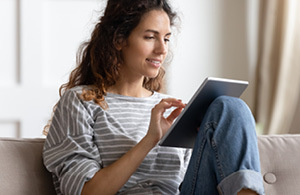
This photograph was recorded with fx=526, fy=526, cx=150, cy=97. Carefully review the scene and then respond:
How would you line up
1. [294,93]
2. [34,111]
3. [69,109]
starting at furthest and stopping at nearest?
1. [294,93]
2. [34,111]
3. [69,109]

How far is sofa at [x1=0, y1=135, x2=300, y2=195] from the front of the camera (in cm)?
145

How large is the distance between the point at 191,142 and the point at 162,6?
454mm

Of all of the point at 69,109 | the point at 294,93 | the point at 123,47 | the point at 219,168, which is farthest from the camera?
the point at 294,93

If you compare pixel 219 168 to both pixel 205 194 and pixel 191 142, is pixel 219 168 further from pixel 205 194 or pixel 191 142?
pixel 191 142

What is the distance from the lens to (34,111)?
2734mm

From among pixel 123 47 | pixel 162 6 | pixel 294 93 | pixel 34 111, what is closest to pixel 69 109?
pixel 123 47

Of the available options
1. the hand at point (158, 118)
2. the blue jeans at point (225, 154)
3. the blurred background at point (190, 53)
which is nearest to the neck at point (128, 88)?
the hand at point (158, 118)

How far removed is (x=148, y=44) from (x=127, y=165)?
406 mm

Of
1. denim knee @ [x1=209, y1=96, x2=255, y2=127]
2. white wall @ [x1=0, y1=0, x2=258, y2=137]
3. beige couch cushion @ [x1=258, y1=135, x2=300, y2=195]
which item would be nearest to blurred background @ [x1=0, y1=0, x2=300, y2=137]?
white wall @ [x1=0, y1=0, x2=258, y2=137]

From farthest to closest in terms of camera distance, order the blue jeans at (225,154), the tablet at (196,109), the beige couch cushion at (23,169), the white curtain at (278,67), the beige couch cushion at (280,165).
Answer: the white curtain at (278,67)
the beige couch cushion at (280,165)
the beige couch cushion at (23,169)
the tablet at (196,109)
the blue jeans at (225,154)

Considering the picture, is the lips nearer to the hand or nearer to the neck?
the neck

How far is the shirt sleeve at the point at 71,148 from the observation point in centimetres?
142

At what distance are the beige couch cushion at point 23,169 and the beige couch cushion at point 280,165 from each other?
661 millimetres

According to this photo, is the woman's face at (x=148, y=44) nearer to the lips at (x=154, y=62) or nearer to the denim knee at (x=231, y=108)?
the lips at (x=154, y=62)
